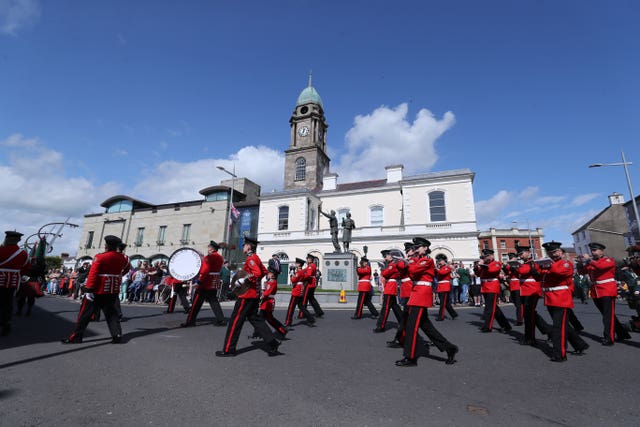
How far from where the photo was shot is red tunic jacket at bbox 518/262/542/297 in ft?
20.5

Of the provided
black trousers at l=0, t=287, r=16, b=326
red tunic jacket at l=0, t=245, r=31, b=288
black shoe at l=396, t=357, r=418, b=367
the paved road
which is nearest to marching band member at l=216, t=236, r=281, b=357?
the paved road

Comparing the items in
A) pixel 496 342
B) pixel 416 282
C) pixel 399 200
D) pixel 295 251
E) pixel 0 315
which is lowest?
pixel 496 342

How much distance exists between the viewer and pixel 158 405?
2.94 meters

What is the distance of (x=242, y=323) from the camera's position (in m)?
5.10

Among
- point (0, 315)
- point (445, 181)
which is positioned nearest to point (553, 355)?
point (0, 315)

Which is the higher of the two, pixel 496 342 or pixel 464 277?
pixel 464 277

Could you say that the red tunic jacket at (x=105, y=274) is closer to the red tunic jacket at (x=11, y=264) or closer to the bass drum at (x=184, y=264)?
the red tunic jacket at (x=11, y=264)

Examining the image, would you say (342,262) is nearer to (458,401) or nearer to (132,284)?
(132,284)

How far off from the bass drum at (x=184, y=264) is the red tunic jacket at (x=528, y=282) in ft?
28.5

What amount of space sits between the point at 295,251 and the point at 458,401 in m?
27.9

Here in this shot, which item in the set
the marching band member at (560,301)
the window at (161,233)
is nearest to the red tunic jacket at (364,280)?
the marching band member at (560,301)

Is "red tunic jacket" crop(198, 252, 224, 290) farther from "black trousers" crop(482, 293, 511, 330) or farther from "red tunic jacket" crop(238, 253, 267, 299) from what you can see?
"black trousers" crop(482, 293, 511, 330)

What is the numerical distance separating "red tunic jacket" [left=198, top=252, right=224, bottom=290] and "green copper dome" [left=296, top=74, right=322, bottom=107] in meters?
41.0

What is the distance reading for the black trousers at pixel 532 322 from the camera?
5816mm
